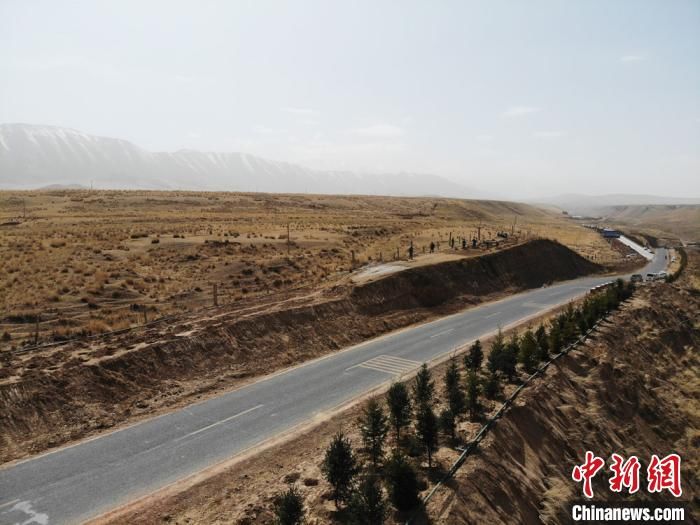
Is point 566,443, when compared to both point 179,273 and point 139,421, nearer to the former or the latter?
point 139,421

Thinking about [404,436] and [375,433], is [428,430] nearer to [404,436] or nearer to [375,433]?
[375,433]

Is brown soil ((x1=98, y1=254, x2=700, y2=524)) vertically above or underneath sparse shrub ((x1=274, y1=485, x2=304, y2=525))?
Answer: underneath

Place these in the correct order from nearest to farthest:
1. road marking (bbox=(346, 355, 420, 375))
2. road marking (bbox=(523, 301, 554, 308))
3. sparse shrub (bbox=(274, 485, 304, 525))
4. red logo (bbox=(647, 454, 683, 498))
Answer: sparse shrub (bbox=(274, 485, 304, 525)) < red logo (bbox=(647, 454, 683, 498)) < road marking (bbox=(346, 355, 420, 375)) < road marking (bbox=(523, 301, 554, 308))

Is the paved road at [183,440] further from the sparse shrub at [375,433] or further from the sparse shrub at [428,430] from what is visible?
the sparse shrub at [428,430]

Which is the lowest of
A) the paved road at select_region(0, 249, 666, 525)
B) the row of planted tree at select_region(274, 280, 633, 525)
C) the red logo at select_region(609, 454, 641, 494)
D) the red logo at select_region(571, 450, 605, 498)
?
the red logo at select_region(609, 454, 641, 494)

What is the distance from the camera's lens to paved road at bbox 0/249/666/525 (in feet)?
41.6

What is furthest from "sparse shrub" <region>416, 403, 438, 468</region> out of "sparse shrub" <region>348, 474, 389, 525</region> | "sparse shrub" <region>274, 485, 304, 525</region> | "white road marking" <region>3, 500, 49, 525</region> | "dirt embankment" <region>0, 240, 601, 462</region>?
"white road marking" <region>3, 500, 49, 525</region>

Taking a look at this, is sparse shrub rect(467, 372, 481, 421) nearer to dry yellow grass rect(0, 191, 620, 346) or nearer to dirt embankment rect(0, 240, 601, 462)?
dirt embankment rect(0, 240, 601, 462)

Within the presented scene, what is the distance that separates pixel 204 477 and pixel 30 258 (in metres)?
33.9

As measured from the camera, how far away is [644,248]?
101 metres

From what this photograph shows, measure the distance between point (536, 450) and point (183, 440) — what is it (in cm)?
1298

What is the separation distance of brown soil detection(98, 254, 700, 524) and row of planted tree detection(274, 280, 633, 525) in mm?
489

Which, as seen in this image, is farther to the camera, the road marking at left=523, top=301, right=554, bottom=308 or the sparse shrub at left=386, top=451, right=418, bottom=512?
the road marking at left=523, top=301, right=554, bottom=308

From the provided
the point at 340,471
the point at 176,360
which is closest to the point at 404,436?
the point at 340,471
